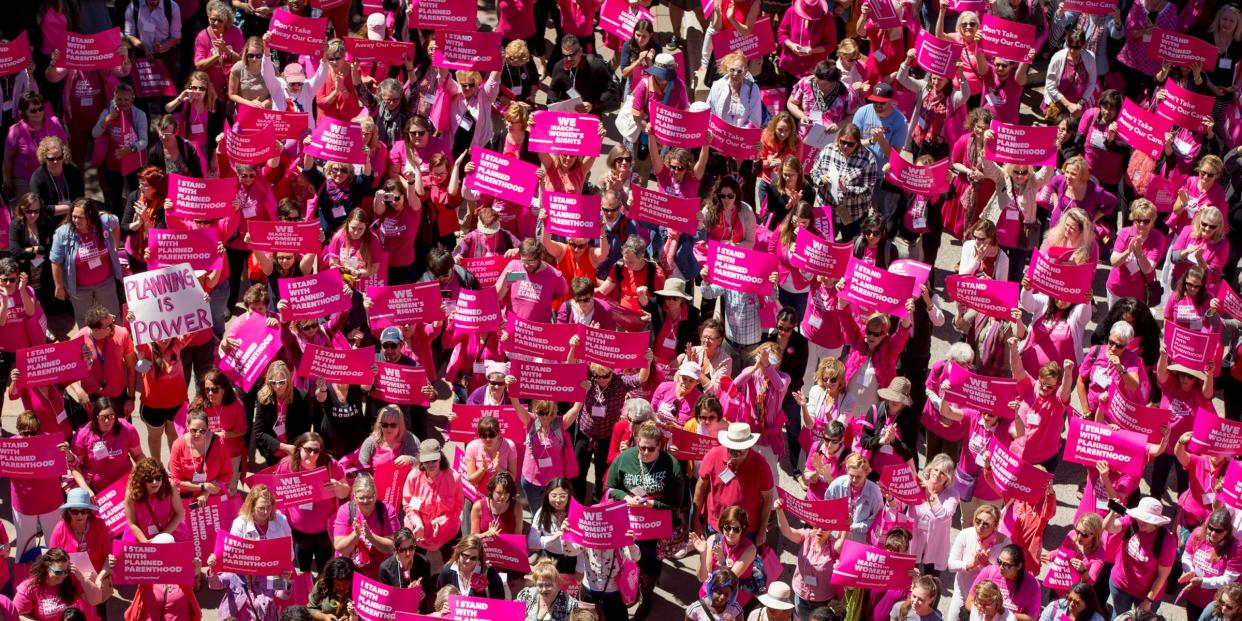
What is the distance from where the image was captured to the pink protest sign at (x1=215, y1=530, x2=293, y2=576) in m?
16.5

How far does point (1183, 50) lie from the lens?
20875mm

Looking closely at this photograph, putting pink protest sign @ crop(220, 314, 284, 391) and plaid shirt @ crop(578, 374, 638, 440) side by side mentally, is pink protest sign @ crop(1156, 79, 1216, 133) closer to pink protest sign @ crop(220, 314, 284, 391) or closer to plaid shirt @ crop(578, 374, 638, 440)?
plaid shirt @ crop(578, 374, 638, 440)

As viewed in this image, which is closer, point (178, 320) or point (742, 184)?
point (178, 320)

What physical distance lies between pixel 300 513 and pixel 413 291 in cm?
197

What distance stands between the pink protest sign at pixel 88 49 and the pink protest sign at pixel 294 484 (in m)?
5.33

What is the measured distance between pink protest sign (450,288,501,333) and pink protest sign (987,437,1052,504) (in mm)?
3810

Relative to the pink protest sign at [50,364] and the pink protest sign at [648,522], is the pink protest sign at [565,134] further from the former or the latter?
the pink protest sign at [50,364]

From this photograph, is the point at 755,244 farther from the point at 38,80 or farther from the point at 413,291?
the point at 38,80

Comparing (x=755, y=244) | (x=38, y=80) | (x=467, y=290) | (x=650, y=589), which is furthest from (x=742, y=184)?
(x=38, y=80)

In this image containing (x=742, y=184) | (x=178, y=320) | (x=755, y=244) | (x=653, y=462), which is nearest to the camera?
(x=653, y=462)

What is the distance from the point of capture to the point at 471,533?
678 inches

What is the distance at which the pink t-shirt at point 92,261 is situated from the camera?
760 inches

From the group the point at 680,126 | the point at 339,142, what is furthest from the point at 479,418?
the point at 680,126

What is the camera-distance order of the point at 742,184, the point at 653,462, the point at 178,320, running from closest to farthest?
the point at 653,462 < the point at 178,320 < the point at 742,184
